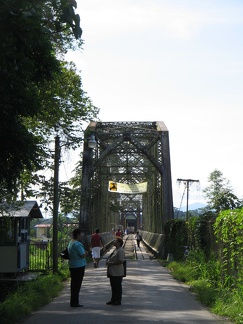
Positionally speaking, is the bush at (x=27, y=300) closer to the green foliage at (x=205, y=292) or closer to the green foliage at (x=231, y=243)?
the green foliage at (x=205, y=292)

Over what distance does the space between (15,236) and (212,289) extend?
9.93 meters

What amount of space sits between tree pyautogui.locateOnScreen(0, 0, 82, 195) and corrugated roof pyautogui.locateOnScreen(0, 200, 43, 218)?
5.99 meters

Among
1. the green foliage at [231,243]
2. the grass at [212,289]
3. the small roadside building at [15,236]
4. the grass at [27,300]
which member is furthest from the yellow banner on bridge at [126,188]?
the green foliage at [231,243]

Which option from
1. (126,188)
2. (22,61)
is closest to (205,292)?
(22,61)

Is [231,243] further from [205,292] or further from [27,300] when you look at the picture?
[27,300]

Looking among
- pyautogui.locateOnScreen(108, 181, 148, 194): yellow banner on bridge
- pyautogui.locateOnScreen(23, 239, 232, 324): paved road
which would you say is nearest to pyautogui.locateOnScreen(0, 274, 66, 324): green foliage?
pyautogui.locateOnScreen(23, 239, 232, 324): paved road

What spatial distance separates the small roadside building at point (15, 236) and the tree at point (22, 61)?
247 inches

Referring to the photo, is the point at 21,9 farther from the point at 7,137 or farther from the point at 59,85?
the point at 59,85

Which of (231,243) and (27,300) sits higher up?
(231,243)

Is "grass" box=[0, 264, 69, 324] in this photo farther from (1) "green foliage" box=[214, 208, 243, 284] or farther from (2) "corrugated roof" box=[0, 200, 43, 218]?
(2) "corrugated roof" box=[0, 200, 43, 218]

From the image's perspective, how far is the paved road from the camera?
10242 millimetres

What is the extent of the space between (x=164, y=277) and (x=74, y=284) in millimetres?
8052

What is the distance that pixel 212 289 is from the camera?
44.2ft

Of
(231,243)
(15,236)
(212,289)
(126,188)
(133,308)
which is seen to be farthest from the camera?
(126,188)
